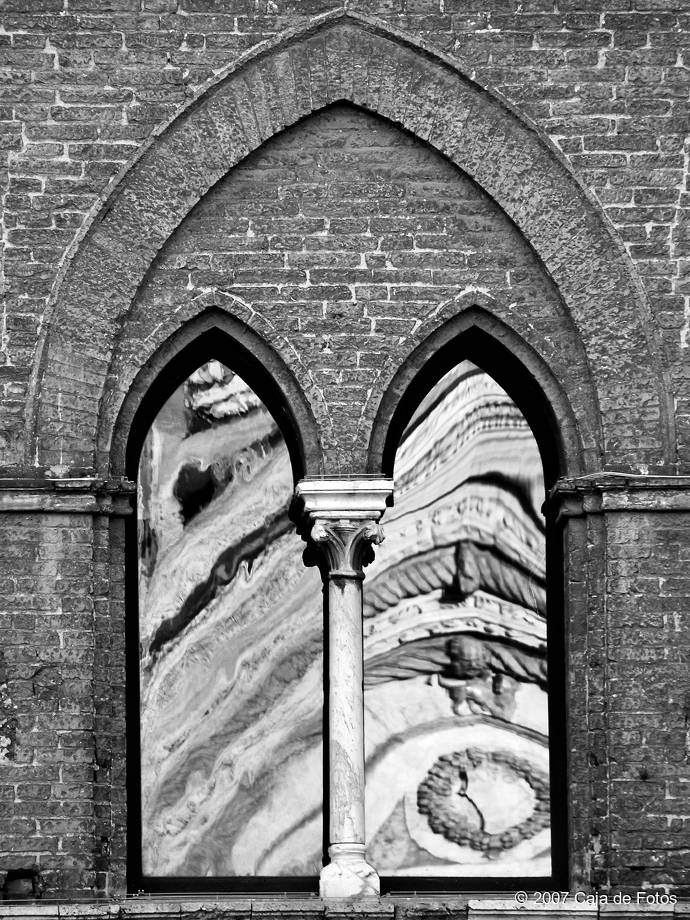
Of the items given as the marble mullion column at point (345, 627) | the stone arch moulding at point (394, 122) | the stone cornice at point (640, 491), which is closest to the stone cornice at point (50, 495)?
the stone arch moulding at point (394, 122)

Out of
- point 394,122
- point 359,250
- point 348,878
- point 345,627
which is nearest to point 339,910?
point 348,878

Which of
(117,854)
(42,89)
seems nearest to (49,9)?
(42,89)

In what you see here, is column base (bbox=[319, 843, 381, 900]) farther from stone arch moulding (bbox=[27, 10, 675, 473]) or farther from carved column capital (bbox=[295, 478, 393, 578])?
stone arch moulding (bbox=[27, 10, 675, 473])

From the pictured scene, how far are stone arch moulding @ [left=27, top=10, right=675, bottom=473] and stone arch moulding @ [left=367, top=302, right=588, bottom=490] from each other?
158 millimetres

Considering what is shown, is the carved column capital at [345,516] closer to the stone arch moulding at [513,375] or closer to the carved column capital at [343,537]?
the carved column capital at [343,537]

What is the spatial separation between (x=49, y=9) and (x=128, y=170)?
1056 mm

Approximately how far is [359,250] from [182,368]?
1245mm

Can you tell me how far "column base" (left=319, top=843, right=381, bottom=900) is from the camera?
42.4ft

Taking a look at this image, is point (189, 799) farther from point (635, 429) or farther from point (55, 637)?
point (635, 429)

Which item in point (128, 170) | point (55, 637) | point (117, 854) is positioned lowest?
point (117, 854)

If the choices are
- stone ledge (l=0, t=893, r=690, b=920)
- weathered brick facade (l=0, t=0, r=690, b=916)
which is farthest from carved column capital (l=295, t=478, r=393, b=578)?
stone ledge (l=0, t=893, r=690, b=920)

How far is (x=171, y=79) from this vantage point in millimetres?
13688

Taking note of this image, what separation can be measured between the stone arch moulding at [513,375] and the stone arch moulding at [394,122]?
16 centimetres

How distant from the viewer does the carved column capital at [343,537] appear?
1341 centimetres
